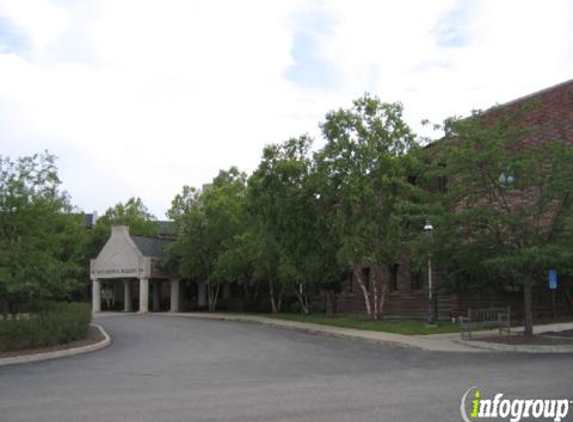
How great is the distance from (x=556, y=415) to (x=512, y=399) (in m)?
1.19

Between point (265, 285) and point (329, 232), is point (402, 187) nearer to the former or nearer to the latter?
point (329, 232)

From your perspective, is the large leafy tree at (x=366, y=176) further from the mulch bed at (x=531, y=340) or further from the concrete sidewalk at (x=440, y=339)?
the mulch bed at (x=531, y=340)

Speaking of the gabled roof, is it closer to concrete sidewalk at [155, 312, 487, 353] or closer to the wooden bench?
concrete sidewalk at [155, 312, 487, 353]

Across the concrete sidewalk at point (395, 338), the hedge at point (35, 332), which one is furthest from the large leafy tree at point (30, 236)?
the concrete sidewalk at point (395, 338)

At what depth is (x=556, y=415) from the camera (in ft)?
28.9

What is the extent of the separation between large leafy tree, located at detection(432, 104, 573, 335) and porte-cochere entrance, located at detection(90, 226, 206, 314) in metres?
33.5

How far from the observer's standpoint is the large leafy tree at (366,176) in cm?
2786

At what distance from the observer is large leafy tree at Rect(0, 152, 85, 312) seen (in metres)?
21.1

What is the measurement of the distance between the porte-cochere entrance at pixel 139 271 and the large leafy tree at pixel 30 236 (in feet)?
82.9

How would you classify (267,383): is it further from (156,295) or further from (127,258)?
(156,295)

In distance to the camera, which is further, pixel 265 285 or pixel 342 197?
pixel 265 285

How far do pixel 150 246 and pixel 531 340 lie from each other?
127 ft

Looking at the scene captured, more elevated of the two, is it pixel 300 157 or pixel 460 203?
pixel 300 157

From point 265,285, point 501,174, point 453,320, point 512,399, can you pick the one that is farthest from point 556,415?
point 265,285
